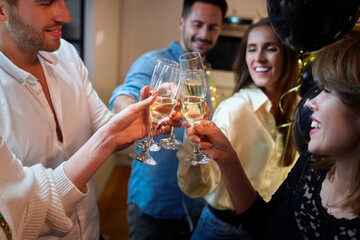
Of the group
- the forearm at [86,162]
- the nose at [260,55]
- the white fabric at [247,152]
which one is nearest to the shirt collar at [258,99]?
the white fabric at [247,152]

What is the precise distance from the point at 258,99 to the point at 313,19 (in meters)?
0.51

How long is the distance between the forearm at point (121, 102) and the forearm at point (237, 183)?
634 millimetres

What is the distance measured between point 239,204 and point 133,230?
3.49 feet

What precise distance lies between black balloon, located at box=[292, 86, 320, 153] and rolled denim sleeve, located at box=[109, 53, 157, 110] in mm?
810

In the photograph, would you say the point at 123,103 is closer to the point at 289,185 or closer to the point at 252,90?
the point at 252,90

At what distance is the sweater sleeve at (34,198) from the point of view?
0.91 metres

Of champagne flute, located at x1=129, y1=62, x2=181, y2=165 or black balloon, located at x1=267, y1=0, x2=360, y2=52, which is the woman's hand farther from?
black balloon, located at x1=267, y1=0, x2=360, y2=52

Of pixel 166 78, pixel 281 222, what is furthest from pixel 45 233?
pixel 281 222

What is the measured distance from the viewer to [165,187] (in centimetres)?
197

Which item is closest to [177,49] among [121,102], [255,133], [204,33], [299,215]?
[204,33]

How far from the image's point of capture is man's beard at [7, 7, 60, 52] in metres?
1.12

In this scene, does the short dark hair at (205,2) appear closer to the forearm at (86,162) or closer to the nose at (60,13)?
the nose at (60,13)

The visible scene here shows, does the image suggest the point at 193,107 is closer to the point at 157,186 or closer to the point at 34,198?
the point at 34,198

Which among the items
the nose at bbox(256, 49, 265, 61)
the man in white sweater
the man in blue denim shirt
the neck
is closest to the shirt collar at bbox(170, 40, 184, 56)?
the man in blue denim shirt
